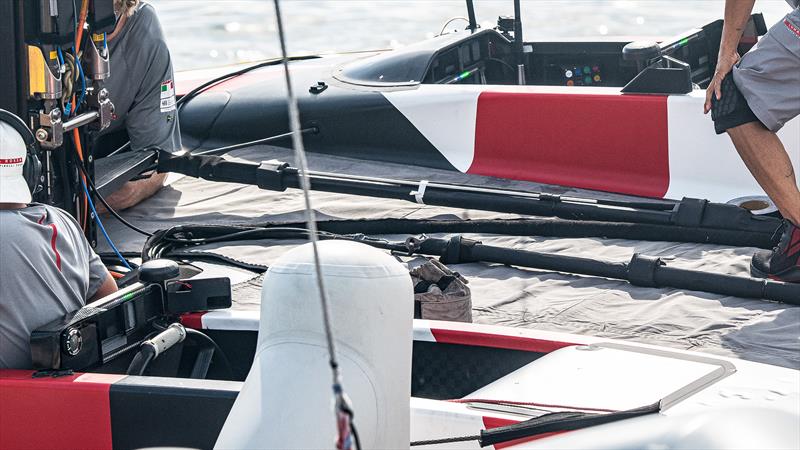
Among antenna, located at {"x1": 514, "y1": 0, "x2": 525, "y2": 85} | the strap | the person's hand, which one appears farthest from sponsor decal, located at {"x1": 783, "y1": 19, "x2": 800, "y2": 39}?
antenna, located at {"x1": 514, "y1": 0, "x2": 525, "y2": 85}

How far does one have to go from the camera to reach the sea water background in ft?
39.5

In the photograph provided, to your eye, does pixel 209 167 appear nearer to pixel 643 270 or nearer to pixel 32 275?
pixel 643 270

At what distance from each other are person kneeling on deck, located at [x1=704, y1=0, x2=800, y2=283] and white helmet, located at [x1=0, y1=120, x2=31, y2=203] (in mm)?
2081

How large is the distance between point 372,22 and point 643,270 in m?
10.0

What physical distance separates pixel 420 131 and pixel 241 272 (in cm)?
137

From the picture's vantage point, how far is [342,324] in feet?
5.10

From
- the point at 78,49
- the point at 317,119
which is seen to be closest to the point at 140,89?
the point at 317,119

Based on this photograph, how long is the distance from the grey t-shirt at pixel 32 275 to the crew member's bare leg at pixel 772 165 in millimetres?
2037

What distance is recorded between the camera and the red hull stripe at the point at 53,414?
2229 millimetres

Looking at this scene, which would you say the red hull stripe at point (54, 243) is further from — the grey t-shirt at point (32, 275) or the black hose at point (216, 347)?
the black hose at point (216, 347)

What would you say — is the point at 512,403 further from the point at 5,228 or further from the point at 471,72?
the point at 471,72

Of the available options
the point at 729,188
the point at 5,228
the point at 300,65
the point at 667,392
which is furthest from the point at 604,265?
the point at 300,65

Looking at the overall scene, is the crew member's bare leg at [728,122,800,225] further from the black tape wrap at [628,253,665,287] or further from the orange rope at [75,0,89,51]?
the orange rope at [75,0,89,51]

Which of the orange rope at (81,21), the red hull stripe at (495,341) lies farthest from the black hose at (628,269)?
the orange rope at (81,21)
